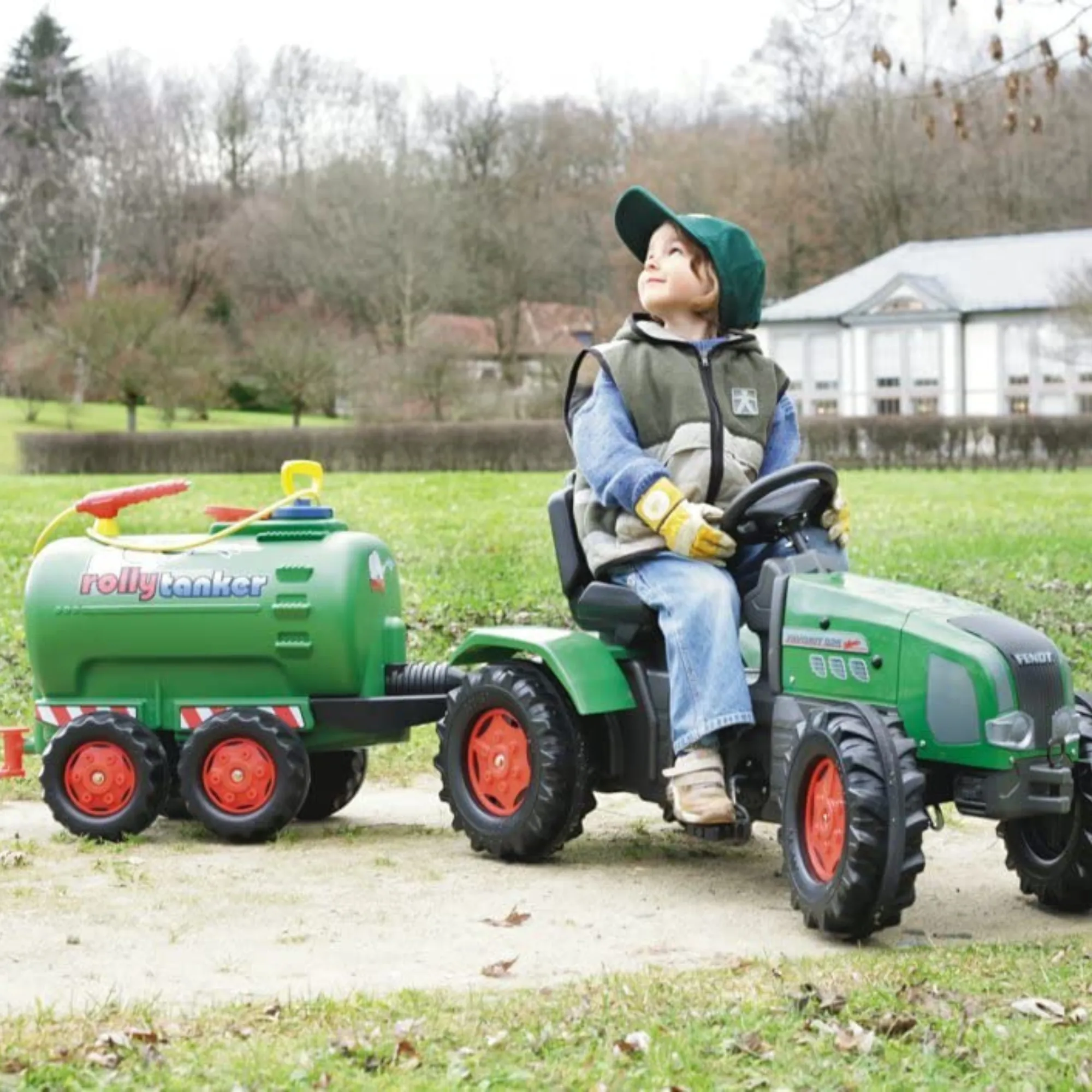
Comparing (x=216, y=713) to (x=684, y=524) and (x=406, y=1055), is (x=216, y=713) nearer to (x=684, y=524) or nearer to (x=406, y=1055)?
(x=684, y=524)

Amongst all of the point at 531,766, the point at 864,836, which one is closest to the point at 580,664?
the point at 531,766

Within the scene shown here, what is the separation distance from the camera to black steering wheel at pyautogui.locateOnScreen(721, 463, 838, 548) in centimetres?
619

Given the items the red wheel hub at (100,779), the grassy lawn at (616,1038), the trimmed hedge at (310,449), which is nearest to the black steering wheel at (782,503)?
the grassy lawn at (616,1038)

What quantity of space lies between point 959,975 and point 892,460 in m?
34.5

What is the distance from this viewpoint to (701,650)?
622 cm

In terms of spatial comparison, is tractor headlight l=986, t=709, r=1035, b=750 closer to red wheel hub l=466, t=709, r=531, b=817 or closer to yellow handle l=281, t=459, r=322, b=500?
red wheel hub l=466, t=709, r=531, b=817

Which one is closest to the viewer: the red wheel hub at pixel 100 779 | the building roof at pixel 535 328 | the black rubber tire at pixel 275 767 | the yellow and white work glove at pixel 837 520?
the yellow and white work glove at pixel 837 520

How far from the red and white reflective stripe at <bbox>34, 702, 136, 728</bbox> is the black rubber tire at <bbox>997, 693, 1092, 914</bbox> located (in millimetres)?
3122

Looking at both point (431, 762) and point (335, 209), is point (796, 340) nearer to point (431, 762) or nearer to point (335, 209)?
point (335, 209)

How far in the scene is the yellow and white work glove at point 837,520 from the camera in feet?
21.1

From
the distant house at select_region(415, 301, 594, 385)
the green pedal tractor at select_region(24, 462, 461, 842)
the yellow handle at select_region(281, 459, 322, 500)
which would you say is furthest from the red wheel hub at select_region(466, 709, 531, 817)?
the distant house at select_region(415, 301, 594, 385)

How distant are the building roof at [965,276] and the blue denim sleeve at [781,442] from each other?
170 feet

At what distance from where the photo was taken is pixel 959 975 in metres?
5.02

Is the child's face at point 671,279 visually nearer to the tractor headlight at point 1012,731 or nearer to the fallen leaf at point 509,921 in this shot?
the tractor headlight at point 1012,731
